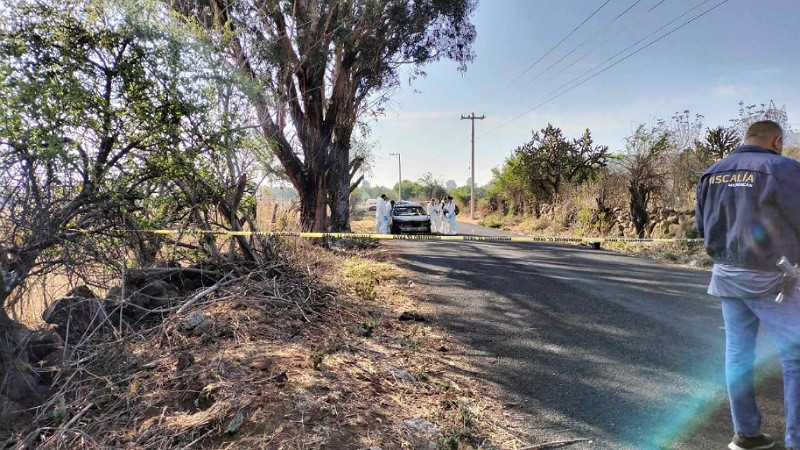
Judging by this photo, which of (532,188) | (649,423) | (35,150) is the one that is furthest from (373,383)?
(532,188)

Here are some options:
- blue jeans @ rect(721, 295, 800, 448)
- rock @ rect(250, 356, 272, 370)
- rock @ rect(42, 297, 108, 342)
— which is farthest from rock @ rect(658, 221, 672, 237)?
rock @ rect(42, 297, 108, 342)

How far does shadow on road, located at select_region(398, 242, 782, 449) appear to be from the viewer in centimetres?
321

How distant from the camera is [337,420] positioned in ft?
9.96

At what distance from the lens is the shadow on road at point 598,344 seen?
3.21 metres

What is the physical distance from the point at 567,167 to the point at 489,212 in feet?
45.4

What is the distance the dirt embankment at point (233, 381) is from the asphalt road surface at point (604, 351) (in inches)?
17.2

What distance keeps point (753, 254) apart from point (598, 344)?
2486mm

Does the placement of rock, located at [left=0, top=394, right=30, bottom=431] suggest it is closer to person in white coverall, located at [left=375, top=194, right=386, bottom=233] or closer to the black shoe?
the black shoe

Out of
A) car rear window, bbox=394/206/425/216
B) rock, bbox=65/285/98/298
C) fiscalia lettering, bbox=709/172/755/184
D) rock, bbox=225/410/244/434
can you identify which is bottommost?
rock, bbox=225/410/244/434

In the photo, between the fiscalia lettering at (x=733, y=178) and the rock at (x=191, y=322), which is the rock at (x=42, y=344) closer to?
the rock at (x=191, y=322)

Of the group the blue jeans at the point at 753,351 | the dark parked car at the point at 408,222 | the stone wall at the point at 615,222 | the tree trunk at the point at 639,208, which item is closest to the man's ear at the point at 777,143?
the blue jeans at the point at 753,351

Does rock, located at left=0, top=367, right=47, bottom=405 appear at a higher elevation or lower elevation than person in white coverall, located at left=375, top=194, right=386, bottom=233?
lower

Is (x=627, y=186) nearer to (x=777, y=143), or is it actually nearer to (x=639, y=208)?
(x=639, y=208)

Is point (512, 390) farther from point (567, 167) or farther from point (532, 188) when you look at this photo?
point (532, 188)
